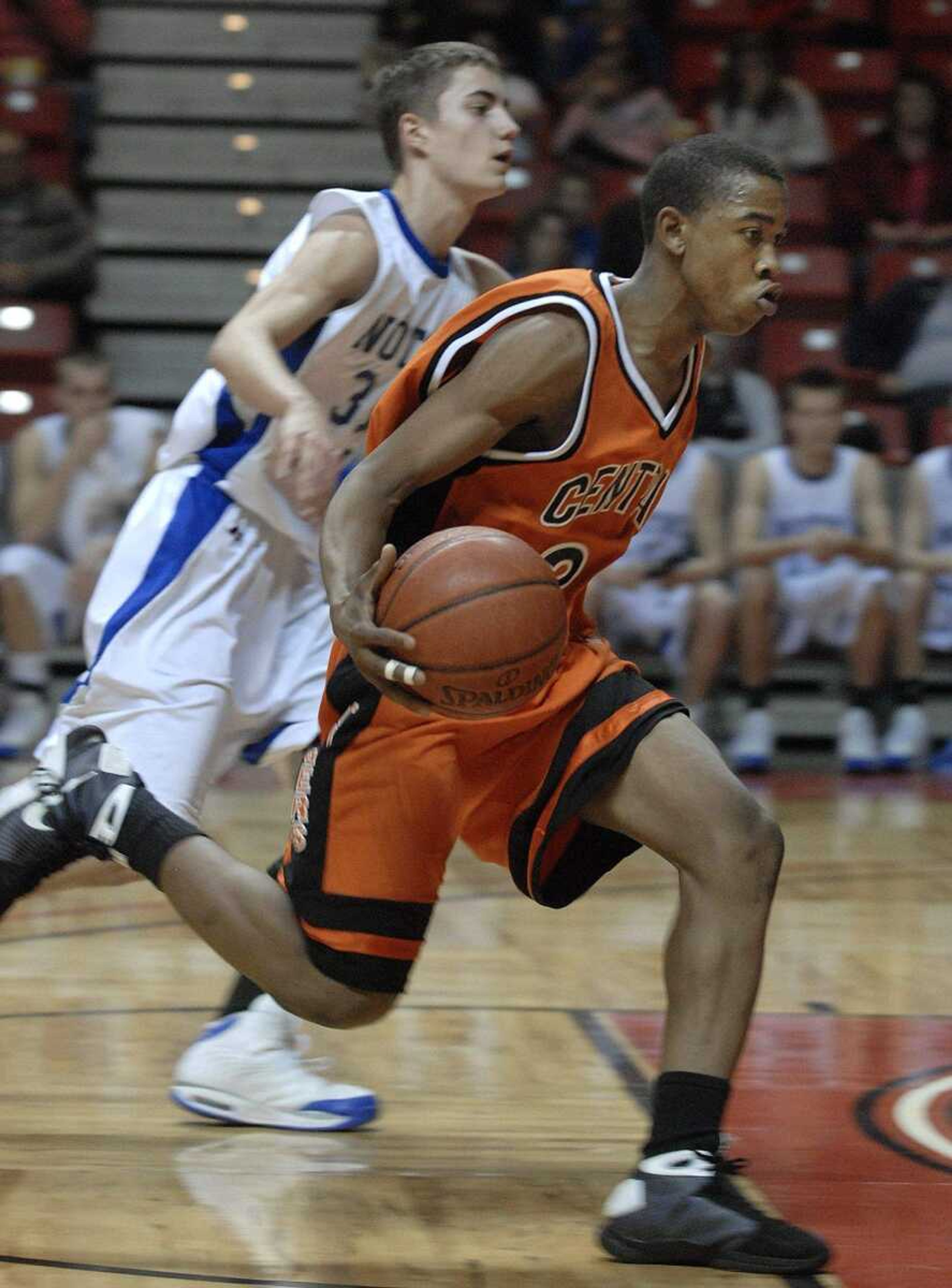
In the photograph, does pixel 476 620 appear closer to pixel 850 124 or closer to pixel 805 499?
pixel 805 499

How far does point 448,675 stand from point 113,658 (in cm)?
104

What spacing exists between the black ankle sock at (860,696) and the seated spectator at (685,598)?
52 cm

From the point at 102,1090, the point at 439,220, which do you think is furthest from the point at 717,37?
the point at 102,1090

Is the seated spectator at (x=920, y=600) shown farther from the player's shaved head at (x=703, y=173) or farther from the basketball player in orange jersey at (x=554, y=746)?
the player's shaved head at (x=703, y=173)

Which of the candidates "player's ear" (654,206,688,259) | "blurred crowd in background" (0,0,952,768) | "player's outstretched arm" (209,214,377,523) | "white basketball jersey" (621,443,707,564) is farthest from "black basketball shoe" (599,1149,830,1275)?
"white basketball jersey" (621,443,707,564)

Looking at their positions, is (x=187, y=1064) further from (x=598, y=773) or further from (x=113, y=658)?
(x=598, y=773)

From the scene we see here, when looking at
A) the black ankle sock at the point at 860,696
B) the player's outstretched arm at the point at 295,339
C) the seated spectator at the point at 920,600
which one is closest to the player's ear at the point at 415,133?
the player's outstretched arm at the point at 295,339

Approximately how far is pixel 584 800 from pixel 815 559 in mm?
4952

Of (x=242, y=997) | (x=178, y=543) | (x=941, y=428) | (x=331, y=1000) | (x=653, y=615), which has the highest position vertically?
(x=178, y=543)

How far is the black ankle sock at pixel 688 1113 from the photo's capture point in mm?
2631

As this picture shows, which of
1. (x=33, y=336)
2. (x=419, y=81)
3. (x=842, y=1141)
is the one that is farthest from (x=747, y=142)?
(x=842, y=1141)

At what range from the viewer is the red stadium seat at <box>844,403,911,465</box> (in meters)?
8.68

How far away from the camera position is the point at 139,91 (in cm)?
1070

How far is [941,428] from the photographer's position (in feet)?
27.9
